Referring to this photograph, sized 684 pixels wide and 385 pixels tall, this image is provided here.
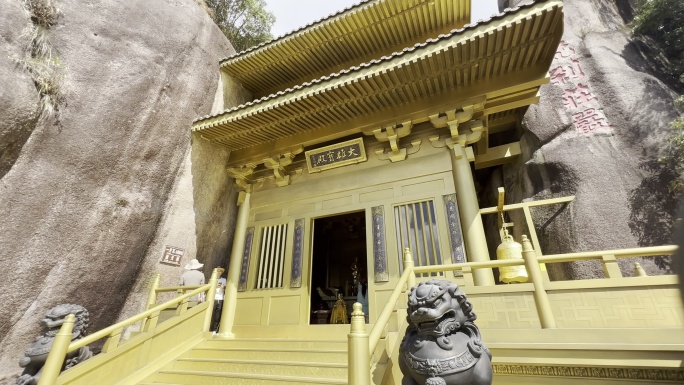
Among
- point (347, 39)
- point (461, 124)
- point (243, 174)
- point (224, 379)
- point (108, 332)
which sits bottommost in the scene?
point (224, 379)

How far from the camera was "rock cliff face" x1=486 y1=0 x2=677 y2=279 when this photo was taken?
6.02m

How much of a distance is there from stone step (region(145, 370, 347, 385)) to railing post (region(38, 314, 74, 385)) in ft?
3.68

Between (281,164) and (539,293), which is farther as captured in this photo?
(281,164)

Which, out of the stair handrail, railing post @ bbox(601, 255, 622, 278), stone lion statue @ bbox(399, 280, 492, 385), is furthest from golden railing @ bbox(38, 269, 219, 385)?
railing post @ bbox(601, 255, 622, 278)

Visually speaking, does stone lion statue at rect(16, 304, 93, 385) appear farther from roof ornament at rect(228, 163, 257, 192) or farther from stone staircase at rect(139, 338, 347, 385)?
roof ornament at rect(228, 163, 257, 192)

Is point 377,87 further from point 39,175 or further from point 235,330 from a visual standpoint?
point 39,175

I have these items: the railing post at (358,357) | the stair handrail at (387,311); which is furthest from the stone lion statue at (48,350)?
the stair handrail at (387,311)

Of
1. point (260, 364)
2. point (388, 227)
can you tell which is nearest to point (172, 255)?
point (260, 364)

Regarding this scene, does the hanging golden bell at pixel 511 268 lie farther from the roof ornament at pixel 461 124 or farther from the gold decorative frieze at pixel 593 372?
the roof ornament at pixel 461 124

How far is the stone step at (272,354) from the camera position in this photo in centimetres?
427

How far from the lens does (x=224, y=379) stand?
4262mm

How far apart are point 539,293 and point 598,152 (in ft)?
16.4

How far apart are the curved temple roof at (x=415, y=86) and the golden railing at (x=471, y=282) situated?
316cm

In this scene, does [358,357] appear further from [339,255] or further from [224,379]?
[339,255]
